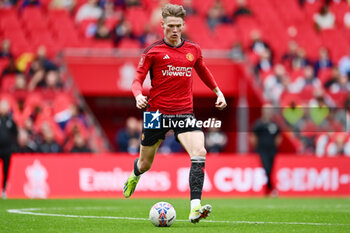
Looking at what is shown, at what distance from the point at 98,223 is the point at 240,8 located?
15842 millimetres

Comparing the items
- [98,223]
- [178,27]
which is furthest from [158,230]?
[178,27]

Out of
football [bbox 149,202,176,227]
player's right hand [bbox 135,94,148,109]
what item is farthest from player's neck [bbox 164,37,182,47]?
football [bbox 149,202,176,227]

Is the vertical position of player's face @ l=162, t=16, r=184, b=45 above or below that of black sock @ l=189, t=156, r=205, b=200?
above

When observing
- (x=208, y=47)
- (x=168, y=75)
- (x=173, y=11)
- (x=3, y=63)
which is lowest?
(x=168, y=75)

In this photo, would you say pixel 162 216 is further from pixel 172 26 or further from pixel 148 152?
pixel 172 26

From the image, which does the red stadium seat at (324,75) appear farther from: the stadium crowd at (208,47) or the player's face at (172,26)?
the player's face at (172,26)

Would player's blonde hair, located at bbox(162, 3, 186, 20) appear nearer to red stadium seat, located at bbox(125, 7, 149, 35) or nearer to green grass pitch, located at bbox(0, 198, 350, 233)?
green grass pitch, located at bbox(0, 198, 350, 233)

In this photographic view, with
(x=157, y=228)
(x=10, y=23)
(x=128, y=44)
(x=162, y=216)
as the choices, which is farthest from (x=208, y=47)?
(x=157, y=228)

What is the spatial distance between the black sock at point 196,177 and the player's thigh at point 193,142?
0.24 feet

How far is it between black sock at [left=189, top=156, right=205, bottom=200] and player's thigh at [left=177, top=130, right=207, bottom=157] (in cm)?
7

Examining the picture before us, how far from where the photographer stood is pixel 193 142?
8.41 meters

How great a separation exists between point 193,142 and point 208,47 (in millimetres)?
13505

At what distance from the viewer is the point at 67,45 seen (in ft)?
69.2

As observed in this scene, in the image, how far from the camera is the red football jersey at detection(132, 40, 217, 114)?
8570mm
